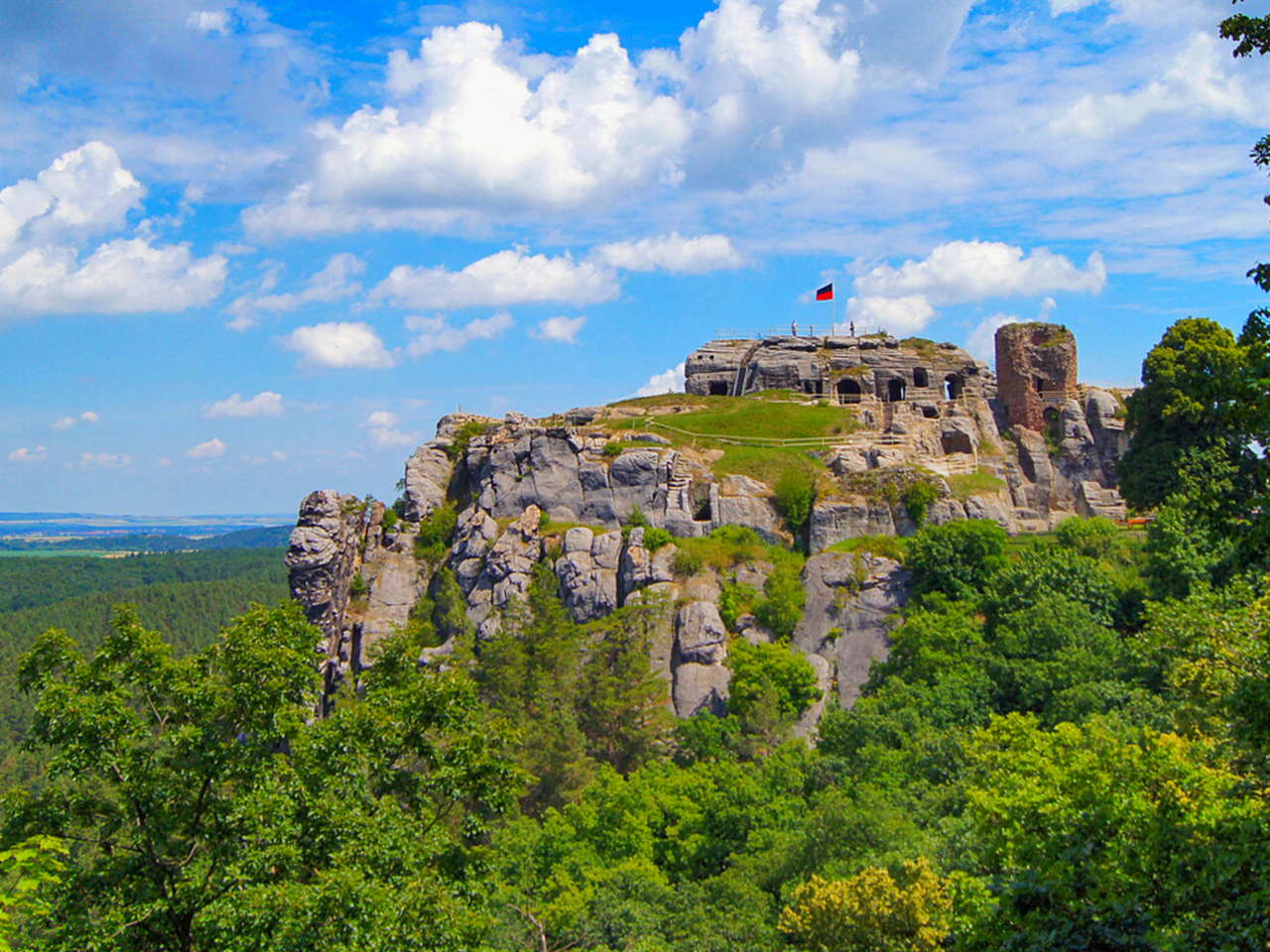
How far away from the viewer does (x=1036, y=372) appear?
236 feet

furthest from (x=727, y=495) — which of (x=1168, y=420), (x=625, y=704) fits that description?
(x=1168, y=420)

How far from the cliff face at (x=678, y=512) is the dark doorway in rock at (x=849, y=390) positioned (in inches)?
114

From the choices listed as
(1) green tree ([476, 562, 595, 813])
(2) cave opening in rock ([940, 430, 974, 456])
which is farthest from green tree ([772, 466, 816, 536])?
(2) cave opening in rock ([940, 430, 974, 456])

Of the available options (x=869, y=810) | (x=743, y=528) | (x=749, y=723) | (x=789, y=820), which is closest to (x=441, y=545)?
(x=743, y=528)

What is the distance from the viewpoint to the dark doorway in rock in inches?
2771

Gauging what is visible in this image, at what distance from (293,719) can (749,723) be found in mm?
28462

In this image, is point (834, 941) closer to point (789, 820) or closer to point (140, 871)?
point (789, 820)

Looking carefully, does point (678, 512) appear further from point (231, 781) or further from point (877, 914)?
point (231, 781)

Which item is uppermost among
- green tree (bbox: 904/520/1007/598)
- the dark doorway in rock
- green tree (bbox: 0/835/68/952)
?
the dark doorway in rock

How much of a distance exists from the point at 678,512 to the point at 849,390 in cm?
2120

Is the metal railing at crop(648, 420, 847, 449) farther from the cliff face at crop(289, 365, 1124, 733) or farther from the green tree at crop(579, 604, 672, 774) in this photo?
the green tree at crop(579, 604, 672, 774)

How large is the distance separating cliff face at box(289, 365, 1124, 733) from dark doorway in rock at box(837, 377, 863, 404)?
114 inches

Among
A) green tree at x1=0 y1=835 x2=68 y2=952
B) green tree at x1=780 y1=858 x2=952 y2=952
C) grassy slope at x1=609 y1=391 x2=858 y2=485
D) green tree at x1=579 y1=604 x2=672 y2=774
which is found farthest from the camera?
grassy slope at x1=609 y1=391 x2=858 y2=485

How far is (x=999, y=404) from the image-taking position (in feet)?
240
